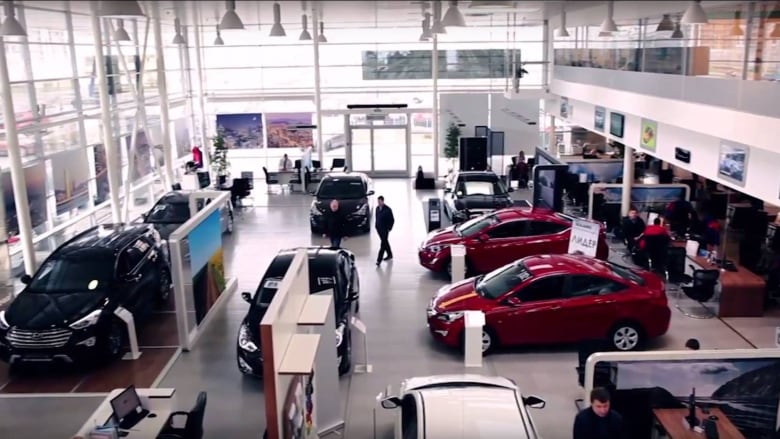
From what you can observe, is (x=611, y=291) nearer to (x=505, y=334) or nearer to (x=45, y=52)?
(x=505, y=334)

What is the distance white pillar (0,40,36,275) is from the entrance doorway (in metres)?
12.1

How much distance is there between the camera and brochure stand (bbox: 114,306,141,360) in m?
8.96

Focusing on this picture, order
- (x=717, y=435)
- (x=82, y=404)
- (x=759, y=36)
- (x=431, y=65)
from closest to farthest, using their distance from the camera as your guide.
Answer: (x=717, y=435)
(x=82, y=404)
(x=759, y=36)
(x=431, y=65)

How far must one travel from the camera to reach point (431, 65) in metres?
22.7

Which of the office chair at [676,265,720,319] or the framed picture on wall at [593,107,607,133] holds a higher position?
the framed picture on wall at [593,107,607,133]

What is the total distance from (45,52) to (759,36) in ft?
42.0

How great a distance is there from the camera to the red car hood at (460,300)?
29.1ft

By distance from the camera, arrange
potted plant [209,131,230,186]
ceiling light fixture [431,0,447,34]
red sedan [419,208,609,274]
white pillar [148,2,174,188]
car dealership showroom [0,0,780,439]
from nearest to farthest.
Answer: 1. car dealership showroom [0,0,780,439]
2. ceiling light fixture [431,0,447,34]
3. red sedan [419,208,609,274]
4. white pillar [148,2,174,188]
5. potted plant [209,131,230,186]

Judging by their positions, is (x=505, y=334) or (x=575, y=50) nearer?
(x=505, y=334)

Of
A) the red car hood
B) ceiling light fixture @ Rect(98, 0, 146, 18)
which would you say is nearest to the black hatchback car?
the red car hood

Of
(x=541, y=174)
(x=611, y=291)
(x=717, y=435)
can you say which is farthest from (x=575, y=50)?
(x=717, y=435)

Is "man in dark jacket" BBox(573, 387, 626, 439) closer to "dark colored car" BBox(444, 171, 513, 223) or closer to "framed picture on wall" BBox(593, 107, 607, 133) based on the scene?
"dark colored car" BBox(444, 171, 513, 223)

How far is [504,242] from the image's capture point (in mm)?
11844

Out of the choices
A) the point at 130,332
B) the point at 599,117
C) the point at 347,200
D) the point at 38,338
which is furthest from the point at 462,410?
the point at 599,117
